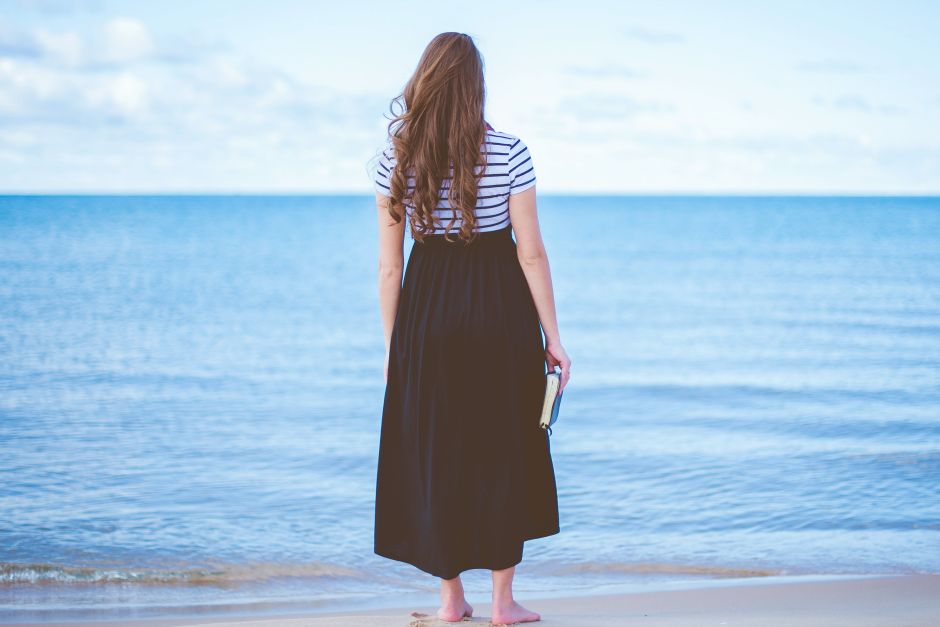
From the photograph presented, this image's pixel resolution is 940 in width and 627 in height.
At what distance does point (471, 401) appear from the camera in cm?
318

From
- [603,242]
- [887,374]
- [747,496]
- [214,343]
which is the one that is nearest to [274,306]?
[214,343]

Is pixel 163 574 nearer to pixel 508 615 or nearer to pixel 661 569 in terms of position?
pixel 508 615

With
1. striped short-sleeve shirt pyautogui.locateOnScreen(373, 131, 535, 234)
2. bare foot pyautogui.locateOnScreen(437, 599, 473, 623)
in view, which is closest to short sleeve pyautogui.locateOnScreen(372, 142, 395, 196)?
striped short-sleeve shirt pyautogui.locateOnScreen(373, 131, 535, 234)

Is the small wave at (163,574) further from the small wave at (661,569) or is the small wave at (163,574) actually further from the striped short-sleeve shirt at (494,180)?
the striped short-sleeve shirt at (494,180)

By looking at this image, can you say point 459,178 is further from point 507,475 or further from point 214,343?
point 214,343

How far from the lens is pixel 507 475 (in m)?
3.22

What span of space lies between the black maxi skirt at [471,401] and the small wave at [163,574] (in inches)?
83.5

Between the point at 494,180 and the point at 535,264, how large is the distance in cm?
33

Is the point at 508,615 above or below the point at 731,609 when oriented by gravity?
above

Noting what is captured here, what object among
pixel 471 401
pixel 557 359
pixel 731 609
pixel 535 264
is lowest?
pixel 731 609

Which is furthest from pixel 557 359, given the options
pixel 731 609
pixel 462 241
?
pixel 731 609

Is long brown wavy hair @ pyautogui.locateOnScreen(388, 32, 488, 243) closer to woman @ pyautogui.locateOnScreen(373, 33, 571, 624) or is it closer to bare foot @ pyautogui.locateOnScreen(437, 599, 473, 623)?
woman @ pyautogui.locateOnScreen(373, 33, 571, 624)

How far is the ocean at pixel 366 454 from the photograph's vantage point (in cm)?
516

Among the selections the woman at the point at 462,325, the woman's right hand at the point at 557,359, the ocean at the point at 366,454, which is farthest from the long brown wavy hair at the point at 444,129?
the ocean at the point at 366,454
